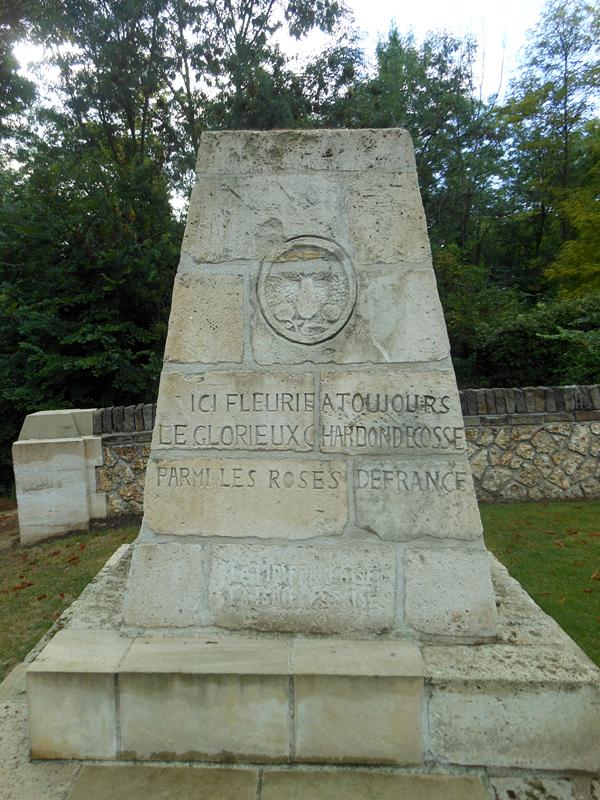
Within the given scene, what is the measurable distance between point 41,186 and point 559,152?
654 inches

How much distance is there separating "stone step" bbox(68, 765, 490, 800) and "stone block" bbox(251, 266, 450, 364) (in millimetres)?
1649

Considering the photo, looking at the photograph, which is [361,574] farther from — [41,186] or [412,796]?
[41,186]

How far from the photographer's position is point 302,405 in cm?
244

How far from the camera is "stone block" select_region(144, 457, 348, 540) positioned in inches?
95.6

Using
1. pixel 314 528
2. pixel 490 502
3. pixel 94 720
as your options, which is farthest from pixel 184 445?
pixel 490 502

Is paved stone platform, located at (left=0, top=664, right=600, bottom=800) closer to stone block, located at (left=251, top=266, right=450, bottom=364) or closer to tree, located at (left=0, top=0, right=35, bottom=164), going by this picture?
stone block, located at (left=251, top=266, right=450, bottom=364)

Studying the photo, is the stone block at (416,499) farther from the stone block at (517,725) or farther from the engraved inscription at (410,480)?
the stone block at (517,725)

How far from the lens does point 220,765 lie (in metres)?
2.11

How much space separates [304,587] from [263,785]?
0.74 meters

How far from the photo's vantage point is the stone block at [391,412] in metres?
2.40

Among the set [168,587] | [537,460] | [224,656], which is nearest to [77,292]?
[537,460]

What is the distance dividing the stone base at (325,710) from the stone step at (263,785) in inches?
2.2

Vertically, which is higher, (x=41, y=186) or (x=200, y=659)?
(x=41, y=186)

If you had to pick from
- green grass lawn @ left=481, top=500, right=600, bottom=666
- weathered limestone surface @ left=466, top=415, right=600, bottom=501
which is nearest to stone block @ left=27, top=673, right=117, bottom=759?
green grass lawn @ left=481, top=500, right=600, bottom=666
